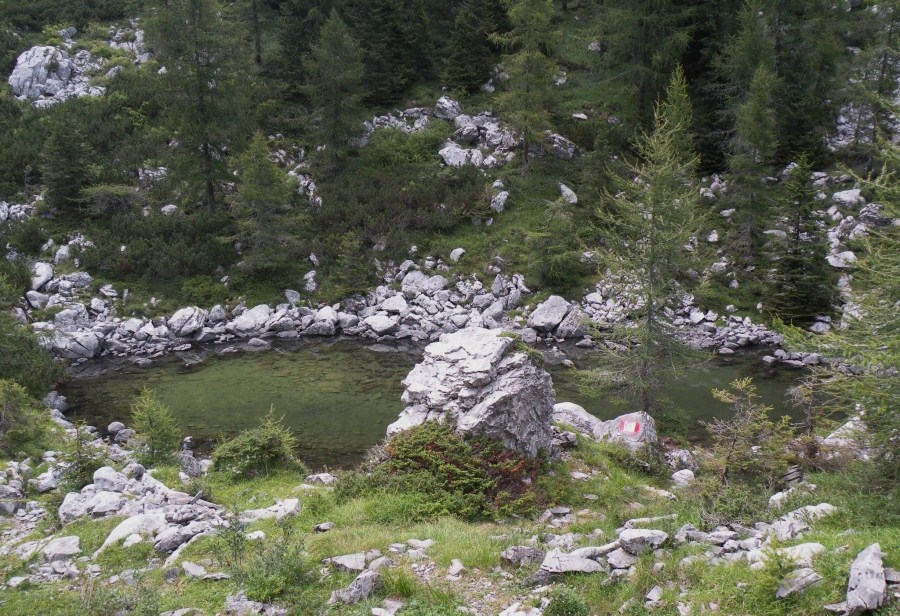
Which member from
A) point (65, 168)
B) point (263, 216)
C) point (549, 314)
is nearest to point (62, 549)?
point (549, 314)

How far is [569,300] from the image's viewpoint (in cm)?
2852

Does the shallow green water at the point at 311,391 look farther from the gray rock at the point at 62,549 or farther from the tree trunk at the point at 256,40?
the tree trunk at the point at 256,40

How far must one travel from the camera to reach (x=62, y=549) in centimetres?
877

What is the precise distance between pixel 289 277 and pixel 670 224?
20.9 meters

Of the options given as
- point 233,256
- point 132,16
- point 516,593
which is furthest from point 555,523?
point 132,16

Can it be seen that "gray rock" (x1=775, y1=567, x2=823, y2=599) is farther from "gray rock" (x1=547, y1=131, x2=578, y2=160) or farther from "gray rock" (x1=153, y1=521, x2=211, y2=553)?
"gray rock" (x1=547, y1=131, x2=578, y2=160)

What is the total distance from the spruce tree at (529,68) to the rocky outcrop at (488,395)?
2369cm

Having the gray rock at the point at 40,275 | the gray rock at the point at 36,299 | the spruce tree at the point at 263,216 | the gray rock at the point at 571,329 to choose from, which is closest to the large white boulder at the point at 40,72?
the gray rock at the point at 40,275

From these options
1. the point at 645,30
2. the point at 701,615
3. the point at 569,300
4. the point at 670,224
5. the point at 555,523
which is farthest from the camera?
the point at 645,30

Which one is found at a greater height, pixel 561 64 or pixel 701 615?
pixel 561 64

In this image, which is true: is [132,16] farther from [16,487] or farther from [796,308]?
[796,308]

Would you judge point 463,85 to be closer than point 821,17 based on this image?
No

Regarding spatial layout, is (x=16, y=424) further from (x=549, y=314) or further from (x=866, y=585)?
(x=549, y=314)

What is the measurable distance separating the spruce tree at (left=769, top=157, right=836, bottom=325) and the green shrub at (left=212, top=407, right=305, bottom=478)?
21655mm
